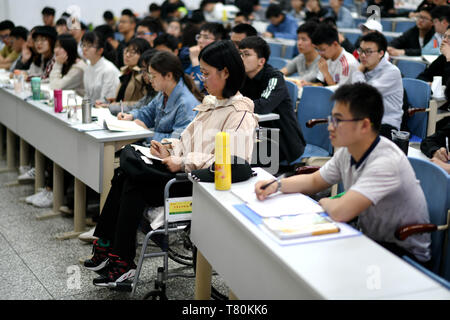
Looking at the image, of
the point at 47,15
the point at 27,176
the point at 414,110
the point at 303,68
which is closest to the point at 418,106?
the point at 414,110

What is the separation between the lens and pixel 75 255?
3168 millimetres

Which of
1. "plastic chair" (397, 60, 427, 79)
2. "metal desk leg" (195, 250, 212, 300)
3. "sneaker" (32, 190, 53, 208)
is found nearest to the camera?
"metal desk leg" (195, 250, 212, 300)

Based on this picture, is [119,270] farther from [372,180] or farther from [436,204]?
[436,204]

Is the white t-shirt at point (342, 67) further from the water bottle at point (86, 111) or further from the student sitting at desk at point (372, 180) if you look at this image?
the student sitting at desk at point (372, 180)

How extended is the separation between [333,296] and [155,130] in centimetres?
214

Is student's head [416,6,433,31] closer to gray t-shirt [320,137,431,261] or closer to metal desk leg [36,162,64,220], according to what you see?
metal desk leg [36,162,64,220]

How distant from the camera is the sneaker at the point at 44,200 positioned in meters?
3.90

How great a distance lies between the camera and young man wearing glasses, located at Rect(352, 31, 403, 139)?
367 centimetres

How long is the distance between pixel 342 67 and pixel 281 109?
4.37 feet

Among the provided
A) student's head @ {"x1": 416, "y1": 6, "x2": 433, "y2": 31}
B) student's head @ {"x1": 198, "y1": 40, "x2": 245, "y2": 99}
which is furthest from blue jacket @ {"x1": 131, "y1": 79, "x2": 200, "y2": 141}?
student's head @ {"x1": 416, "y1": 6, "x2": 433, "y2": 31}

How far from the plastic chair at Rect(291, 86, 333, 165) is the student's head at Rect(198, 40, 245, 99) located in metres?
1.08

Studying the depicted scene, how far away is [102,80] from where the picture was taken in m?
4.31

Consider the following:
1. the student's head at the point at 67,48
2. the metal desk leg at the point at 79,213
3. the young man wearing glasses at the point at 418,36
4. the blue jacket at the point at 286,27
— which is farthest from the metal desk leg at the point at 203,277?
the blue jacket at the point at 286,27

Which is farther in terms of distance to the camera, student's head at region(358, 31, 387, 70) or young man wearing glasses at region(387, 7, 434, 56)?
young man wearing glasses at region(387, 7, 434, 56)
